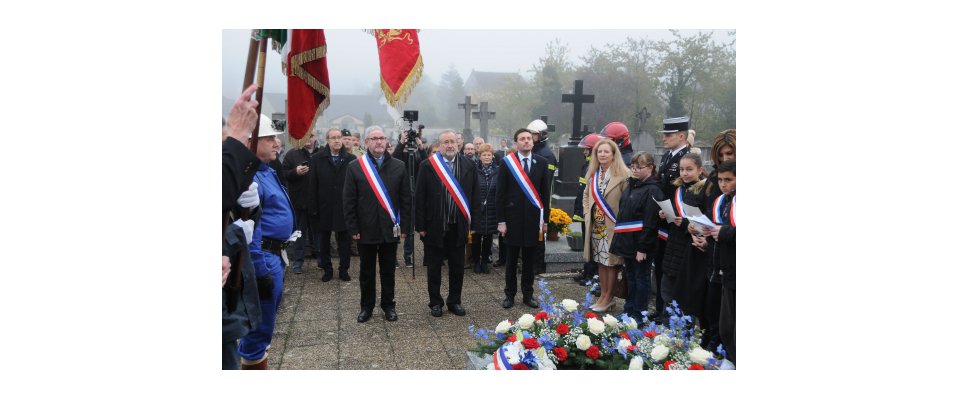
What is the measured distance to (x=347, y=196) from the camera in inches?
199

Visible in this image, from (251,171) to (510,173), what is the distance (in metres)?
3.49

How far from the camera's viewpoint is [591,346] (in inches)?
120

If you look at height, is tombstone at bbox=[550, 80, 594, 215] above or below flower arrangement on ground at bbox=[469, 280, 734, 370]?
above

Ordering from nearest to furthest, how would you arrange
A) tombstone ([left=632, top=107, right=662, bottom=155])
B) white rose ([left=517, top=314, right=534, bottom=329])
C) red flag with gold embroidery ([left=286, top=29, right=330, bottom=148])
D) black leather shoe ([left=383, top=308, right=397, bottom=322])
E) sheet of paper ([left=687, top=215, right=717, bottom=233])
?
white rose ([left=517, top=314, right=534, bottom=329]) → red flag with gold embroidery ([left=286, top=29, right=330, bottom=148]) → sheet of paper ([left=687, top=215, right=717, bottom=233]) → black leather shoe ([left=383, top=308, right=397, bottom=322]) → tombstone ([left=632, top=107, right=662, bottom=155])

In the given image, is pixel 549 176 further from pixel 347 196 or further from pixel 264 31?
pixel 264 31

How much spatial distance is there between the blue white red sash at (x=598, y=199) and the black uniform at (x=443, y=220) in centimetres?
102

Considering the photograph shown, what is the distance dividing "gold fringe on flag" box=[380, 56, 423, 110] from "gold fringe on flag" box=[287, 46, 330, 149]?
474 mm

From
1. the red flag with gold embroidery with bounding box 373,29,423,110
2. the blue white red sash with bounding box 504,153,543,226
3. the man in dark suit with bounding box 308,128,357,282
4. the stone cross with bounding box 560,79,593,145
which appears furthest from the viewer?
the stone cross with bounding box 560,79,593,145

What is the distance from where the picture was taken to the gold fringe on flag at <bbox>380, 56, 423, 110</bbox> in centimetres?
412

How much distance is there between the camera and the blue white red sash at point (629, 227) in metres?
4.70

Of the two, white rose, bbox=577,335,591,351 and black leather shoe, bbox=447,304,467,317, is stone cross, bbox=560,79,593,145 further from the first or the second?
white rose, bbox=577,335,591,351

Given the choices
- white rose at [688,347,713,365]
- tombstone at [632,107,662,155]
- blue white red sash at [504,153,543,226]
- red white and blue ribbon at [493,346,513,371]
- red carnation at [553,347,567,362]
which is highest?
tombstone at [632,107,662,155]

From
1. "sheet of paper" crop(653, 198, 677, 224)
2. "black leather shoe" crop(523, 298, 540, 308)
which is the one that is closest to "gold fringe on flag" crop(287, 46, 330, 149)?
"sheet of paper" crop(653, 198, 677, 224)

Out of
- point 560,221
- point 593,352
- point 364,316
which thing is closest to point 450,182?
point 364,316
